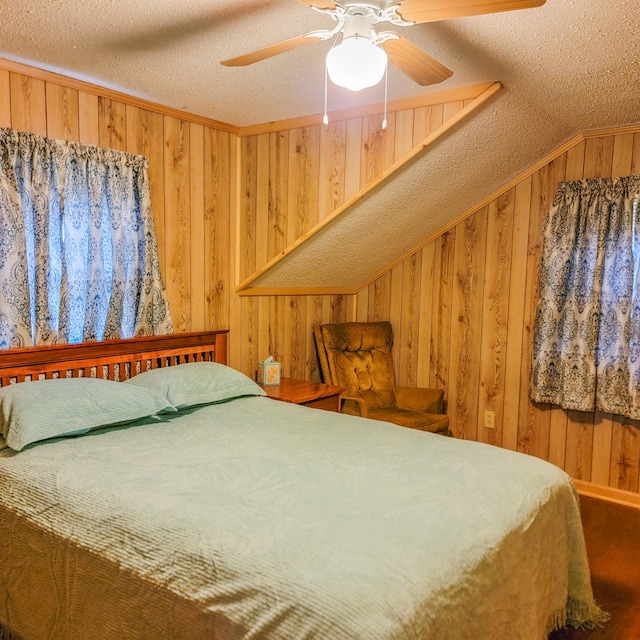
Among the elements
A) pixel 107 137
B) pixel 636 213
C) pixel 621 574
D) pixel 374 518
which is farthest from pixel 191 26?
pixel 621 574

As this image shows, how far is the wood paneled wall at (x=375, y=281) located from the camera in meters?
2.96

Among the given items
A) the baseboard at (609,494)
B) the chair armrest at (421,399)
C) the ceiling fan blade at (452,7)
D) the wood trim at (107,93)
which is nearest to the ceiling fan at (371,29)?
the ceiling fan blade at (452,7)

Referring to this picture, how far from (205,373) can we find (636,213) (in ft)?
8.98

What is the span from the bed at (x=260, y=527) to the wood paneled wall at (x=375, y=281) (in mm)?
1163

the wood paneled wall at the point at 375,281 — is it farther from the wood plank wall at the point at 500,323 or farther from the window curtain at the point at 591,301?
the window curtain at the point at 591,301

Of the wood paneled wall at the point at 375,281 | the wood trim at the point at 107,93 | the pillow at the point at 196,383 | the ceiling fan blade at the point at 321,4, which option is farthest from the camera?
the wood paneled wall at the point at 375,281

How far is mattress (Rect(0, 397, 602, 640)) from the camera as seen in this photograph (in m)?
1.27

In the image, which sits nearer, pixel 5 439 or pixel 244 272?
pixel 5 439

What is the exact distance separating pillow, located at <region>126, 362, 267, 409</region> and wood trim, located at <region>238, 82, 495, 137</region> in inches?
59.4

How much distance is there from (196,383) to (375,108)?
1.75 meters

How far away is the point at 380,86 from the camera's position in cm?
271

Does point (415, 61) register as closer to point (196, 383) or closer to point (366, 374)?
point (196, 383)

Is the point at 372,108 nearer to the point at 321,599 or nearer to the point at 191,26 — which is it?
the point at 191,26

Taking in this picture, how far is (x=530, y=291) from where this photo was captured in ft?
12.6
